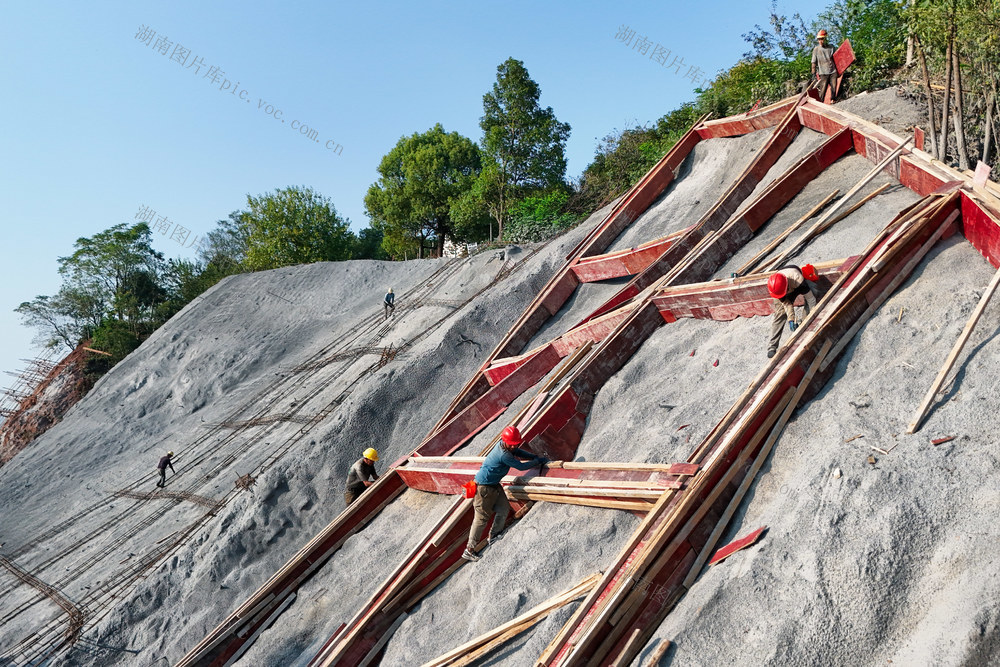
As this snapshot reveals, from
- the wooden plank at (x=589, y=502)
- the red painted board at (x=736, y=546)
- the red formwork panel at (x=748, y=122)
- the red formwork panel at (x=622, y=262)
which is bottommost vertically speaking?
the red painted board at (x=736, y=546)

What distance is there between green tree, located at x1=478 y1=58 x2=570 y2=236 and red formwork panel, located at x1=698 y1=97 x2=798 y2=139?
591 inches

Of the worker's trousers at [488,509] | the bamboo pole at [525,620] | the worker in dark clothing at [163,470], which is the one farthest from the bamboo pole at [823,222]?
the worker in dark clothing at [163,470]

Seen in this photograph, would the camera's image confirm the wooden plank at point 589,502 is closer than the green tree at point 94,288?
Yes

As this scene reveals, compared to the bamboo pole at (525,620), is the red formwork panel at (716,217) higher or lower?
higher

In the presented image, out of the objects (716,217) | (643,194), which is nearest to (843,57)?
(643,194)

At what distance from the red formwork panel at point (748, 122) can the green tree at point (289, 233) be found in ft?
91.6

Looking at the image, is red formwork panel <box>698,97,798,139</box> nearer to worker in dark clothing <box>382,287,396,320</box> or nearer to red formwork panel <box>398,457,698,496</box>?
red formwork panel <box>398,457,698,496</box>

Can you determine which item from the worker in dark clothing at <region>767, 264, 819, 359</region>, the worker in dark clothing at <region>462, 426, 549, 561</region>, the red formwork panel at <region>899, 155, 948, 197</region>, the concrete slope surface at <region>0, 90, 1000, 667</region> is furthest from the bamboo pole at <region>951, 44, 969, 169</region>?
the worker in dark clothing at <region>462, 426, 549, 561</region>

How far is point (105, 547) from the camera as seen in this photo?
14.5m

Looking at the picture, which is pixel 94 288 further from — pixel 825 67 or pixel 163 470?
pixel 825 67

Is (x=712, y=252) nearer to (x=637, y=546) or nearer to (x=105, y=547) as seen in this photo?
(x=637, y=546)

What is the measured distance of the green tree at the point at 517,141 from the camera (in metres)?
30.1

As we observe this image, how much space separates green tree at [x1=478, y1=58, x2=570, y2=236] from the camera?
30062mm

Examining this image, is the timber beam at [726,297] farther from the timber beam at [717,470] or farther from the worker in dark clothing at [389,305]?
the worker in dark clothing at [389,305]
